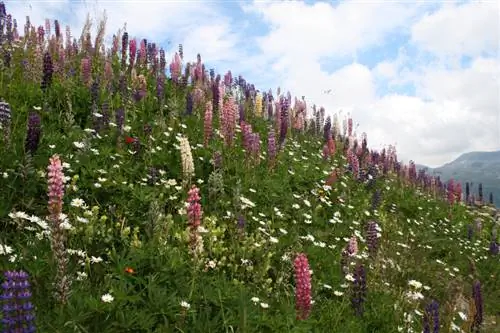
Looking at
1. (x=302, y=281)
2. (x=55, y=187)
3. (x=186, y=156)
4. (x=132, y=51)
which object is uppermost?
(x=132, y=51)

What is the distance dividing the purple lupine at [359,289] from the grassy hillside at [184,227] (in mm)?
22

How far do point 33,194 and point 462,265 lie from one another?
33.9 ft

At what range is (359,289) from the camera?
590 cm

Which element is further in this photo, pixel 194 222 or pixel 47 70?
pixel 47 70

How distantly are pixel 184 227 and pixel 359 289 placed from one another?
2.62 meters

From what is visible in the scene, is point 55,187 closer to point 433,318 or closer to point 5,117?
point 5,117

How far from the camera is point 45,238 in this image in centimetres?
511

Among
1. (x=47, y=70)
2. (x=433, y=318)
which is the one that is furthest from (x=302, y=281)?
(x=47, y=70)

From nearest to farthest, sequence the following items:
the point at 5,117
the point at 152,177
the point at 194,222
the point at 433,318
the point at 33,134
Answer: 1. the point at 194,222
2. the point at 433,318
3. the point at 33,134
4. the point at 5,117
5. the point at 152,177

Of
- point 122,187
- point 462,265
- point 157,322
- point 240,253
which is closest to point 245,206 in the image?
point 240,253

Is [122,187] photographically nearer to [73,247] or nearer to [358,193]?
[73,247]

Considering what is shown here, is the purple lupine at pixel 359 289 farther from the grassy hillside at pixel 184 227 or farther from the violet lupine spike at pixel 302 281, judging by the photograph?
the violet lupine spike at pixel 302 281

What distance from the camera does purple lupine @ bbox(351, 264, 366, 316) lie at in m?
5.80

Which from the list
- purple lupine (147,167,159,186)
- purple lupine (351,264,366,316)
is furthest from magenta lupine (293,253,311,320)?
purple lupine (147,167,159,186)
